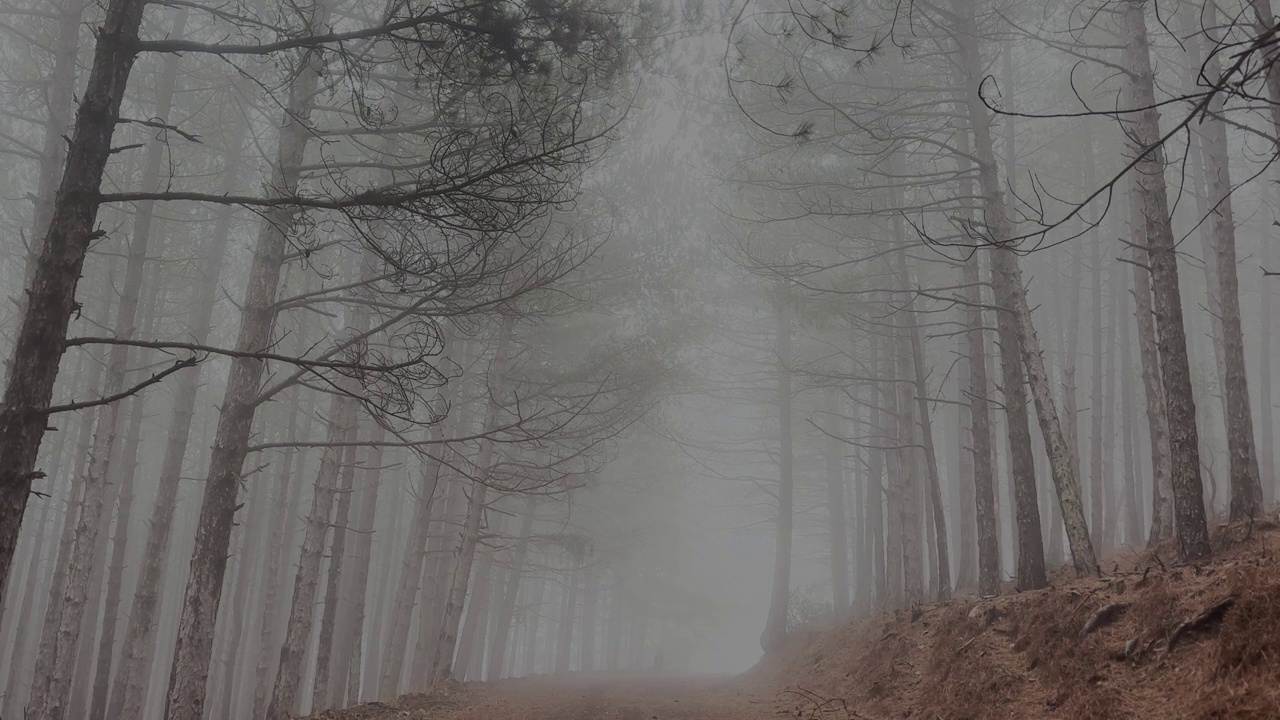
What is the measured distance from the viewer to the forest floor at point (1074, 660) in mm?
3801

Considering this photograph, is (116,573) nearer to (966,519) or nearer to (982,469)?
(982,469)

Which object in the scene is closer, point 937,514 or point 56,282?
point 56,282

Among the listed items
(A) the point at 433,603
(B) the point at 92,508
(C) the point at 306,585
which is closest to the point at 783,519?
(A) the point at 433,603

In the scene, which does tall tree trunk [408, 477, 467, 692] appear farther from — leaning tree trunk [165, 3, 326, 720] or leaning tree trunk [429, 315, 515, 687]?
leaning tree trunk [165, 3, 326, 720]

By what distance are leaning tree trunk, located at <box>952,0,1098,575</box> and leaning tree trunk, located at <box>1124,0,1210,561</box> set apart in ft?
Result: 4.41

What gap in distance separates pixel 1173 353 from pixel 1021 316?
2.35 metres

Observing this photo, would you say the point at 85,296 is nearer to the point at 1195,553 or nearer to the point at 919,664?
the point at 919,664

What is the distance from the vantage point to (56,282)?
3859mm

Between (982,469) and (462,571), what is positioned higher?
(982,469)

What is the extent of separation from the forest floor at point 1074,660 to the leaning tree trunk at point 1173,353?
1.21 ft

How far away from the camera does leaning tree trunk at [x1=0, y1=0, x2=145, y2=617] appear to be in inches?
145

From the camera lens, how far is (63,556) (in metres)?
14.1

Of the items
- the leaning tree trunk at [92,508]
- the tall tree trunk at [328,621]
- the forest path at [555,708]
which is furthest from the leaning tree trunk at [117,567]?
the forest path at [555,708]

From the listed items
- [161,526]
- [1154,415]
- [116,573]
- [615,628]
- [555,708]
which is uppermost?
[1154,415]
